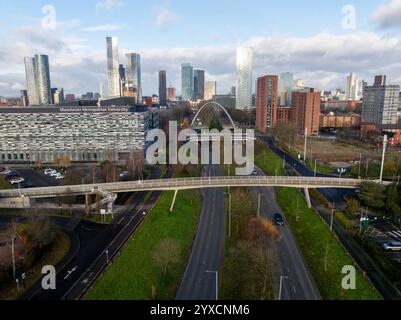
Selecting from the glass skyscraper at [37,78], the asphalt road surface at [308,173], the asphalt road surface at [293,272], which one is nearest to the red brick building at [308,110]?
the asphalt road surface at [308,173]

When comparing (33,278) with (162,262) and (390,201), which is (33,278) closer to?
(162,262)

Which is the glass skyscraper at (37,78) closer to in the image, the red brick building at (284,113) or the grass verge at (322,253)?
the red brick building at (284,113)

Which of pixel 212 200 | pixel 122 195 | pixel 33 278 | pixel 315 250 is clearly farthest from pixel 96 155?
pixel 315 250

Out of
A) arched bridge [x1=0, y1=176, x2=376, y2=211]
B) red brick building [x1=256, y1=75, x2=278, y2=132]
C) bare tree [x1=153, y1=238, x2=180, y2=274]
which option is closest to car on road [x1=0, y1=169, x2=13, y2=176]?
arched bridge [x1=0, y1=176, x2=376, y2=211]

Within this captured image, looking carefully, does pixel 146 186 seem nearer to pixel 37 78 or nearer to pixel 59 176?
pixel 59 176

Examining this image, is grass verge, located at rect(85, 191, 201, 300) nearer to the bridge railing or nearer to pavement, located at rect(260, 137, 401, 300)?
the bridge railing
